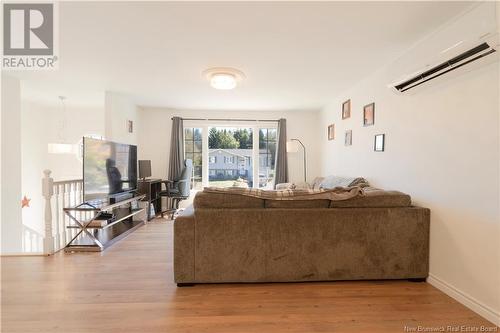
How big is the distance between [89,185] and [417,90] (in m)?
3.82

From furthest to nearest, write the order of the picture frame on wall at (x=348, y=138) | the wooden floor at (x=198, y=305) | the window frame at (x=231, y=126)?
the window frame at (x=231, y=126) → the picture frame on wall at (x=348, y=138) → the wooden floor at (x=198, y=305)

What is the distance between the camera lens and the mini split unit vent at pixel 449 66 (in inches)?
66.8

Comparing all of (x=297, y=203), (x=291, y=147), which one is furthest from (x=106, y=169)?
(x=291, y=147)

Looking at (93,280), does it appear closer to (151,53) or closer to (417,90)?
(151,53)

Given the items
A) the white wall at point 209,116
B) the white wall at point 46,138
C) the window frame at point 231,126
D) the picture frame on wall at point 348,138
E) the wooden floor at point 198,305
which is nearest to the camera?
the wooden floor at point 198,305

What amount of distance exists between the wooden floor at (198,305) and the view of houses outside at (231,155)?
3.56m

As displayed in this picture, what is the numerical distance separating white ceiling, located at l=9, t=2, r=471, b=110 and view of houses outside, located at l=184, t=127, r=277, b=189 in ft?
6.35

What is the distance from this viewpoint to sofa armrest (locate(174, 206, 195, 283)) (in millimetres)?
2145

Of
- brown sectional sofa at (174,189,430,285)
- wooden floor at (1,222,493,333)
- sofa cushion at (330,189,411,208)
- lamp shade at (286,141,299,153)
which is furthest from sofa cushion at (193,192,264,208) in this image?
lamp shade at (286,141,299,153)

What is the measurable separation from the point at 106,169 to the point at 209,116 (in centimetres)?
286

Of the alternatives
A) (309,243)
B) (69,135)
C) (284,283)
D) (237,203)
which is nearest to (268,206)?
(237,203)

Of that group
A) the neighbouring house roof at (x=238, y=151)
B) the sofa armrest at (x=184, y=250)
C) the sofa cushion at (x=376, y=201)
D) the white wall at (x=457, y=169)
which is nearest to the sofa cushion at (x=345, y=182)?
the white wall at (x=457, y=169)

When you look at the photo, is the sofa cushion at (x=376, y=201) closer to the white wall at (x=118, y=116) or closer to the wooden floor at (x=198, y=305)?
the wooden floor at (x=198, y=305)

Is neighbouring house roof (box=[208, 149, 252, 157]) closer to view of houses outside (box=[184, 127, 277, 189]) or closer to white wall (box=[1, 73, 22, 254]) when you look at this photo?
view of houses outside (box=[184, 127, 277, 189])
